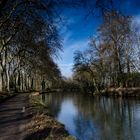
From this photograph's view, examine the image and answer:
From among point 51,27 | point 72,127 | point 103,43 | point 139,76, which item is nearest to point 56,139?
point 51,27

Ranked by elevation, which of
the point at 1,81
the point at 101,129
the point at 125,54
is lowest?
the point at 101,129

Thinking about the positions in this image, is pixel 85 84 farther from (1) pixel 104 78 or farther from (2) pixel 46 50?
(2) pixel 46 50

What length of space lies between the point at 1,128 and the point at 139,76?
182ft

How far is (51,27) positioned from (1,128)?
6502mm

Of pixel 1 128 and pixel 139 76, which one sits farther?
pixel 139 76

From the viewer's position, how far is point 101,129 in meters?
20.3

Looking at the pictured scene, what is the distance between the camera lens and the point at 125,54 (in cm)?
6344

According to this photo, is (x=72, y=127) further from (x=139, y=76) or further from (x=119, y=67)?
(x=139, y=76)

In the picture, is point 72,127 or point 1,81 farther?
point 1,81

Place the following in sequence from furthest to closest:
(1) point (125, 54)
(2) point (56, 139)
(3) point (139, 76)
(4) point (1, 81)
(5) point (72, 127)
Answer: (3) point (139, 76) < (1) point (125, 54) < (4) point (1, 81) < (5) point (72, 127) < (2) point (56, 139)

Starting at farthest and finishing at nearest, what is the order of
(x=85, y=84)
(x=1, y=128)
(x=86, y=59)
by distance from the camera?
(x=85, y=84), (x=86, y=59), (x=1, y=128)

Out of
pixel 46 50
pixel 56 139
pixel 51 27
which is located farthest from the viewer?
pixel 46 50

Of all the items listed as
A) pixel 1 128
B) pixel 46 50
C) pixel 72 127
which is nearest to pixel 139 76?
pixel 46 50

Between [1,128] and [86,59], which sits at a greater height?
[86,59]
